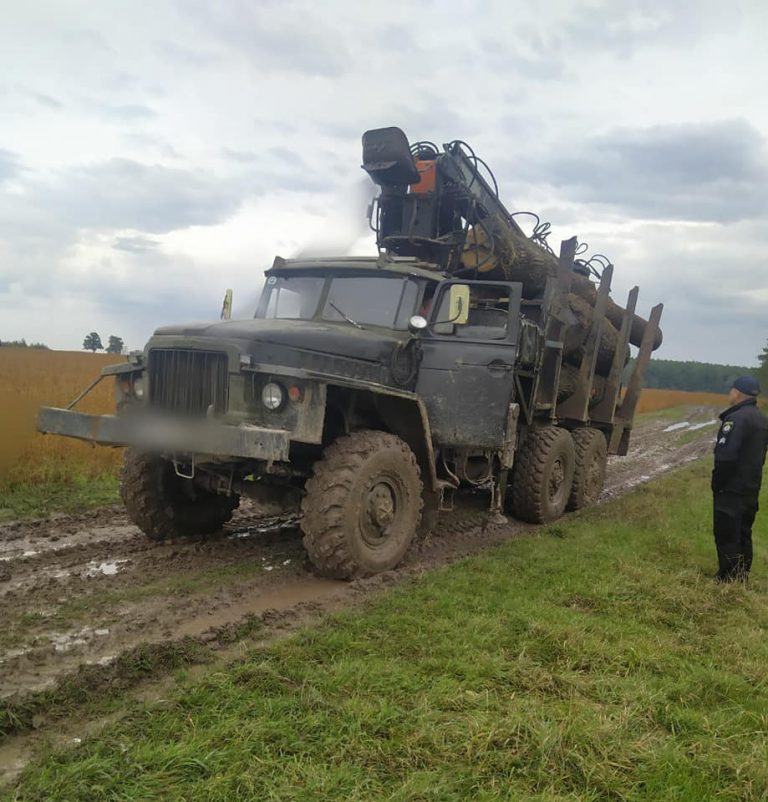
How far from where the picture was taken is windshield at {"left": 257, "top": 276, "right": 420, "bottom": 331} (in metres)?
6.29

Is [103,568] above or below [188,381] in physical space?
below

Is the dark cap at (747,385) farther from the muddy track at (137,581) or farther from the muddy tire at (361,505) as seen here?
the muddy tire at (361,505)

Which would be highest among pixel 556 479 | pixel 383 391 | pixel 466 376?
pixel 466 376

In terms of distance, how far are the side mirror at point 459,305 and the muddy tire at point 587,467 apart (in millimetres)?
3648

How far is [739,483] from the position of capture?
5633 millimetres

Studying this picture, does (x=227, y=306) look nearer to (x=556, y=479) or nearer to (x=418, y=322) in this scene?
(x=418, y=322)

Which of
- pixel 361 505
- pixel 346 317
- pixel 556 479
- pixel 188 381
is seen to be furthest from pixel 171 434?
pixel 556 479

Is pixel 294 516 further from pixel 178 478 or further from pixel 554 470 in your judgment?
pixel 554 470

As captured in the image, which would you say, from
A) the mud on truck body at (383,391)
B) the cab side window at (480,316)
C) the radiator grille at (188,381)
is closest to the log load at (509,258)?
the mud on truck body at (383,391)

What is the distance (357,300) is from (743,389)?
10.8 ft

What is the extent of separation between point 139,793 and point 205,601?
2.20 m

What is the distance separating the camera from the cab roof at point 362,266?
6438 mm

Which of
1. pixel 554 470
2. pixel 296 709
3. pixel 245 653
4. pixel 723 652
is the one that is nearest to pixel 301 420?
pixel 245 653

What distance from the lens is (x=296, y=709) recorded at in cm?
310
